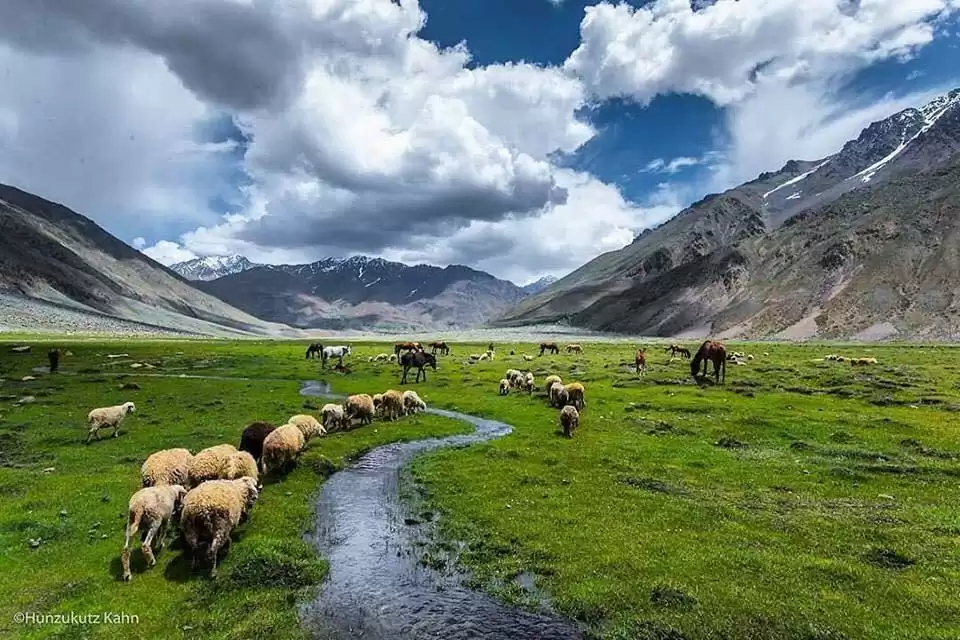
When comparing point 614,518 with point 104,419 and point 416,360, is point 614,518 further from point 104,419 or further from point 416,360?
point 416,360

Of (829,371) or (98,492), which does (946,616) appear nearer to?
(98,492)

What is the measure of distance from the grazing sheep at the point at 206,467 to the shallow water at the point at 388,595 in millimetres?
4302

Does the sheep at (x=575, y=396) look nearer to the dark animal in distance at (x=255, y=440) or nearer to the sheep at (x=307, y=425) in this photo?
the sheep at (x=307, y=425)

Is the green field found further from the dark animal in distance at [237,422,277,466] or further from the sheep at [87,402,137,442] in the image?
the dark animal in distance at [237,422,277,466]

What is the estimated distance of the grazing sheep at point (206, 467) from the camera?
2127 centimetres

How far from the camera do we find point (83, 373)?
64812 millimetres

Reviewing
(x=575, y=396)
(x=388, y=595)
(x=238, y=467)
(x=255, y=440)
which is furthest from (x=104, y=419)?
(x=575, y=396)

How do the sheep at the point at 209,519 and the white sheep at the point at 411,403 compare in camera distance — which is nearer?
the sheep at the point at 209,519

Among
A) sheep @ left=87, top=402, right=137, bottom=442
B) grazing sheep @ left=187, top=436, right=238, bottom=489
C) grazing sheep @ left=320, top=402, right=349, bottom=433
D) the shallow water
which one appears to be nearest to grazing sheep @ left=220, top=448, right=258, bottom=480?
grazing sheep @ left=187, top=436, right=238, bottom=489

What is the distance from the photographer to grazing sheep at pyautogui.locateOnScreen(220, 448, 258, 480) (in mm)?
21781

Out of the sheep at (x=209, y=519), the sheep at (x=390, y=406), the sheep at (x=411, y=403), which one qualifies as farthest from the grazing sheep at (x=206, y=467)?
the sheep at (x=411, y=403)

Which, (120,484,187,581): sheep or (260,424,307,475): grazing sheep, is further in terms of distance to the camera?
(260,424,307,475): grazing sheep

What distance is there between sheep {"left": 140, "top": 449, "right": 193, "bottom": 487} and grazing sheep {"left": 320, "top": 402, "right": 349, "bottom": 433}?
48.3 ft

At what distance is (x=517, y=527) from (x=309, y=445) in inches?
655
